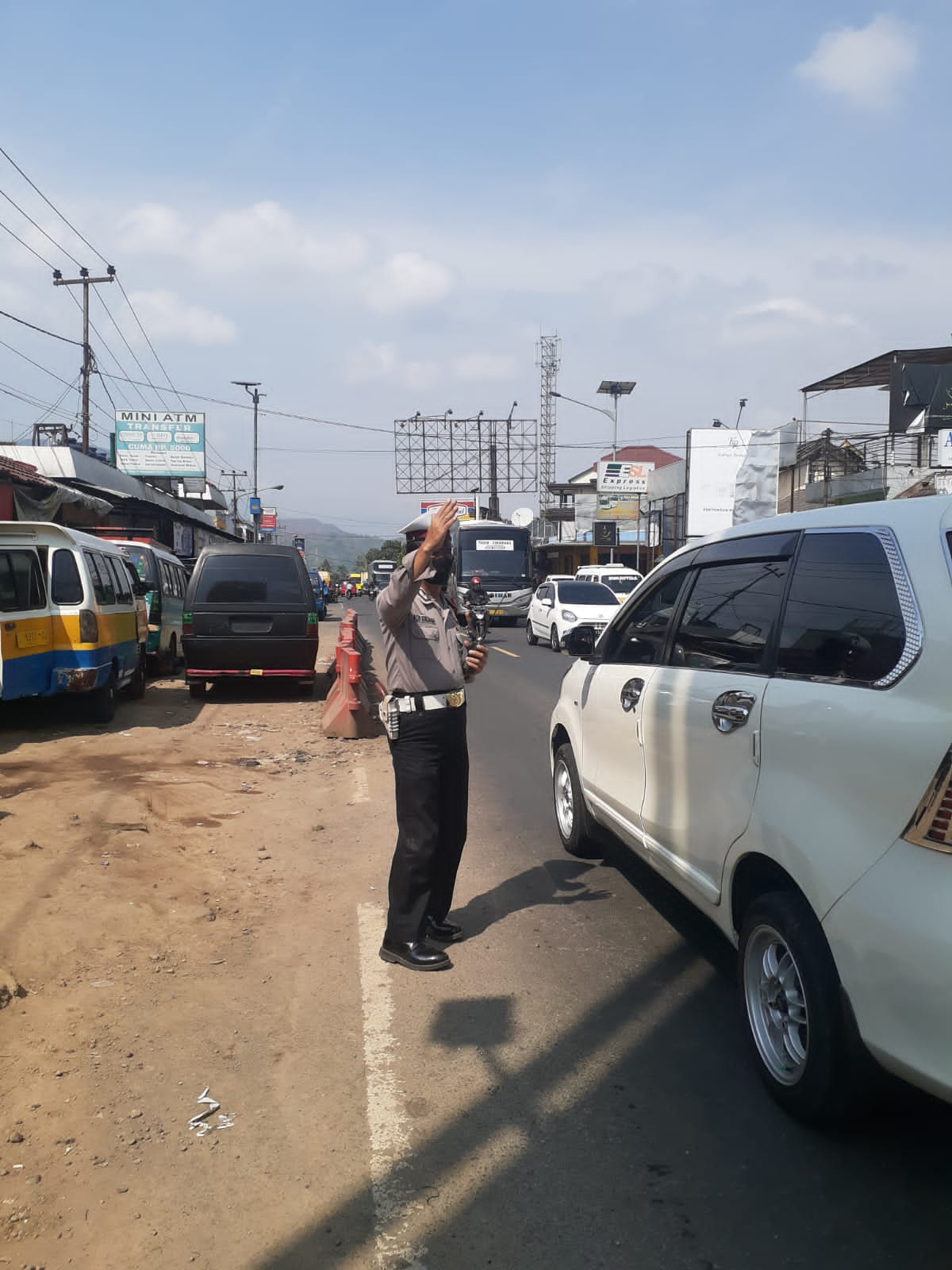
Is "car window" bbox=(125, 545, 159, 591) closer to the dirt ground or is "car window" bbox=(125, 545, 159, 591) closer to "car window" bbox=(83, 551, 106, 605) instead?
"car window" bbox=(83, 551, 106, 605)

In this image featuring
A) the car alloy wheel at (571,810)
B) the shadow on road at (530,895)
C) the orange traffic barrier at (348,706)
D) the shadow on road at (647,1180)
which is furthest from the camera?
the orange traffic barrier at (348,706)

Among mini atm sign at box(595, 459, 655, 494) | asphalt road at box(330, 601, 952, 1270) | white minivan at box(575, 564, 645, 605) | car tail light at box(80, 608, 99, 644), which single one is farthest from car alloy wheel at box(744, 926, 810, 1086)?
mini atm sign at box(595, 459, 655, 494)

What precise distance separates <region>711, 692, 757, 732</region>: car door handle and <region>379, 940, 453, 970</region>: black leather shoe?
167 centimetres

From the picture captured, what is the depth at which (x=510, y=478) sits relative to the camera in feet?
196

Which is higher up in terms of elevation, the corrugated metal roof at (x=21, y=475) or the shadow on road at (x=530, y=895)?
the corrugated metal roof at (x=21, y=475)

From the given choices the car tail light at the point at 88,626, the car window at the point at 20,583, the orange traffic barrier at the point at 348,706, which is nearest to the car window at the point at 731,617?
the orange traffic barrier at the point at 348,706

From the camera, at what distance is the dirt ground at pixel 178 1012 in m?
2.71

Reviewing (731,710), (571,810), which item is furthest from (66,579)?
(731,710)

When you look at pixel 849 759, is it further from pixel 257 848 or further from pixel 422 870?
pixel 257 848

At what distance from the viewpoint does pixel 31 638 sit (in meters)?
9.13

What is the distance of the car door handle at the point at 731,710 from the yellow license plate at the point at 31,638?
7.25 metres

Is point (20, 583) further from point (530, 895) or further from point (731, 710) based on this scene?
point (731, 710)

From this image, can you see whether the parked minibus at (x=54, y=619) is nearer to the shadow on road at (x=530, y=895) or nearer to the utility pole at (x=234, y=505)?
the shadow on road at (x=530, y=895)

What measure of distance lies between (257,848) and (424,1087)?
3128mm
